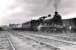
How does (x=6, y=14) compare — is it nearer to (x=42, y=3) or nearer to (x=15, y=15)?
(x=15, y=15)

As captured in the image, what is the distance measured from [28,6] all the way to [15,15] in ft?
3.37

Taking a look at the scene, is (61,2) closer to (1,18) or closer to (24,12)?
(24,12)

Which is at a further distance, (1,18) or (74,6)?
(74,6)

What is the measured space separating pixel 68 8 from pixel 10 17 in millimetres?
3019

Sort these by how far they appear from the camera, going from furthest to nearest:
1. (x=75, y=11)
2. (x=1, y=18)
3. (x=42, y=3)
Result: (x=75, y=11) → (x=42, y=3) → (x=1, y=18)

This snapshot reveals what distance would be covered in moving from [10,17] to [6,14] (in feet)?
0.93

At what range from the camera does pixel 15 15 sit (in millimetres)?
7598

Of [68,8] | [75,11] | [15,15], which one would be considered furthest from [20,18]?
[75,11]

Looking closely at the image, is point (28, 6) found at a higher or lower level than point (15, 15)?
higher

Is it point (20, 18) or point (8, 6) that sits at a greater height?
point (8, 6)

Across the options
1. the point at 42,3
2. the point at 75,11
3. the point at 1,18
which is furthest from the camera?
the point at 75,11

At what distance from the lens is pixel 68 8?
300 inches

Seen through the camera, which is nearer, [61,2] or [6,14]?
[6,14]

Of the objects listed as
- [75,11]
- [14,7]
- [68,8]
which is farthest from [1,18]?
[75,11]
